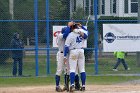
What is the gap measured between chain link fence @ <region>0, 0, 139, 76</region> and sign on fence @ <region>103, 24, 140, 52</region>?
401 mm

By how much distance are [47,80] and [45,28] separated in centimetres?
272

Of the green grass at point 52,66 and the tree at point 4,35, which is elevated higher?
the tree at point 4,35

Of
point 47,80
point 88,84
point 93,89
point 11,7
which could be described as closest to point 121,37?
point 88,84

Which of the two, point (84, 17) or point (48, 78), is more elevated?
point (84, 17)

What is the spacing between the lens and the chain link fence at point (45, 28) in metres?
23.4

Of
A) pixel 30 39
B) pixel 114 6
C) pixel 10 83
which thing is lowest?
pixel 10 83

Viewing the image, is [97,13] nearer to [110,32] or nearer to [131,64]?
[110,32]

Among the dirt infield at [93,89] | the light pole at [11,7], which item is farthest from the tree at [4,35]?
the dirt infield at [93,89]

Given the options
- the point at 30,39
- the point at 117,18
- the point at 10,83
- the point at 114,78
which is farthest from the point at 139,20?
the point at 10,83

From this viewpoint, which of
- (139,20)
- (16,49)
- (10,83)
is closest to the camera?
(10,83)

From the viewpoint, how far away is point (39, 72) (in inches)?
931

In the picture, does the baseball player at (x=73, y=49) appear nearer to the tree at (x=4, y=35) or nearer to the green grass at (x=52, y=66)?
the green grass at (x=52, y=66)

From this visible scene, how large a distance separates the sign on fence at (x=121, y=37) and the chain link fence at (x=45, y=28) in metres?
0.40

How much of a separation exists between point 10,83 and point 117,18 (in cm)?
658
